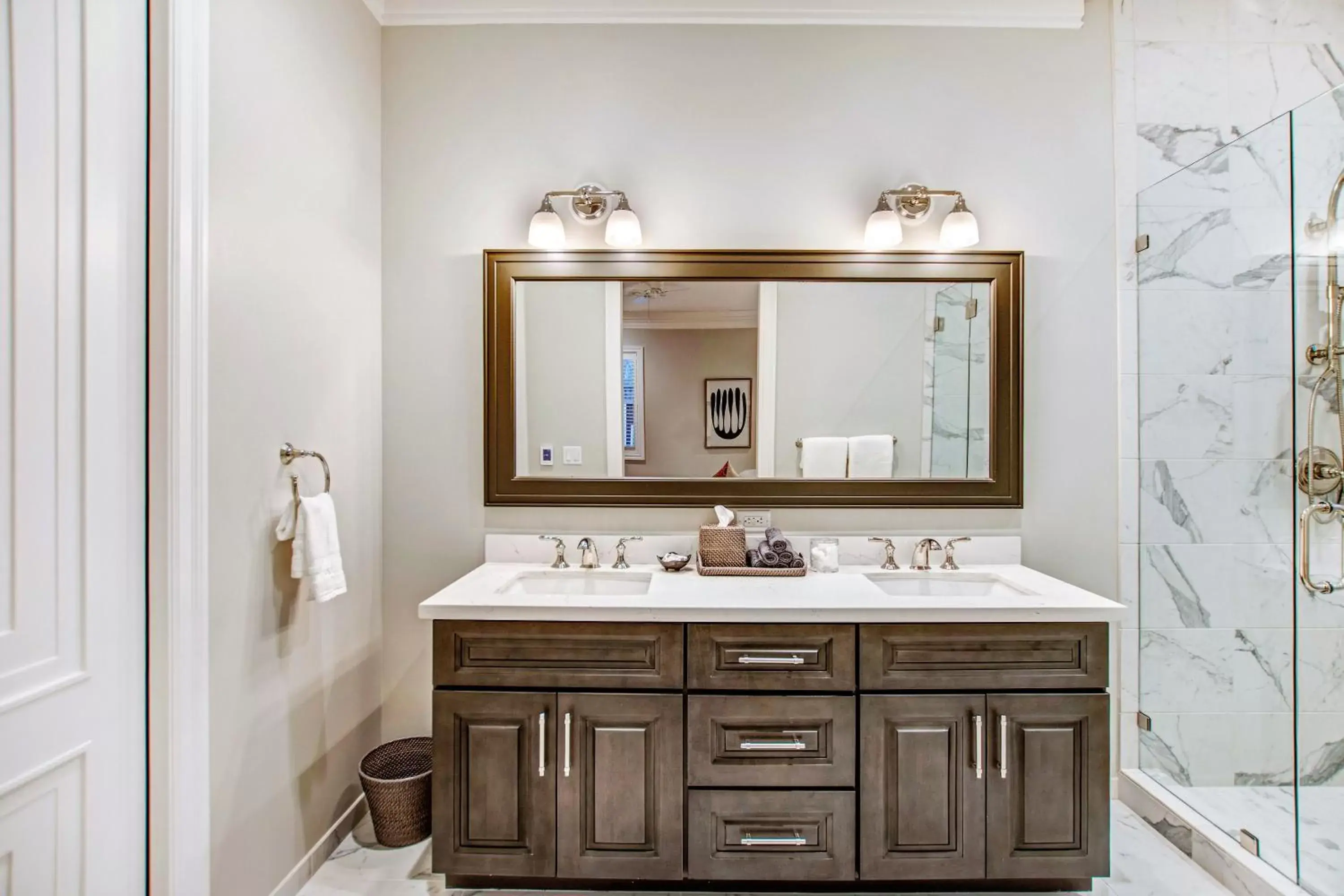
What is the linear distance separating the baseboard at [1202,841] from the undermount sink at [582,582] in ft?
5.61

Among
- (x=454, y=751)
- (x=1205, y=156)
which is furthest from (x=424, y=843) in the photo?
(x=1205, y=156)

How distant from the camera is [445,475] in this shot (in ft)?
7.13

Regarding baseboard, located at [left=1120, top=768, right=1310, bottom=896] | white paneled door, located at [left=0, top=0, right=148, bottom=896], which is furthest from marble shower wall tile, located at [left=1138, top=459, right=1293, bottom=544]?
white paneled door, located at [left=0, top=0, right=148, bottom=896]

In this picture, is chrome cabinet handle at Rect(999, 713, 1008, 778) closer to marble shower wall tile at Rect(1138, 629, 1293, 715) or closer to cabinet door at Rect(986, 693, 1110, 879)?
cabinet door at Rect(986, 693, 1110, 879)

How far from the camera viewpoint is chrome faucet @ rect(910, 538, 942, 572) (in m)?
2.07

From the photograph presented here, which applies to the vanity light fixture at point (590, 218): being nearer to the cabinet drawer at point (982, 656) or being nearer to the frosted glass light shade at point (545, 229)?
the frosted glass light shade at point (545, 229)

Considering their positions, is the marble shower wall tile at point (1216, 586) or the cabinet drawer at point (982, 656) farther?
the marble shower wall tile at point (1216, 586)

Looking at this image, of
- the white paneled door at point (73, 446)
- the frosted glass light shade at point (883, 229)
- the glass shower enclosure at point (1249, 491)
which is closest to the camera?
the white paneled door at point (73, 446)

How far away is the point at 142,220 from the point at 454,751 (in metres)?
1.37

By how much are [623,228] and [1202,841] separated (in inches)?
97.1

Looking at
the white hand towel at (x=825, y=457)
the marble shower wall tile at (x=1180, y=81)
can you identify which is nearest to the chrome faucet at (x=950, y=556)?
the white hand towel at (x=825, y=457)

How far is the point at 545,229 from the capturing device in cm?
206

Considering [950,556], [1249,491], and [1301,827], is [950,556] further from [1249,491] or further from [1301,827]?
[1301,827]

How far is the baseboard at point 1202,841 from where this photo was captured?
162cm
